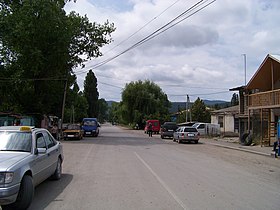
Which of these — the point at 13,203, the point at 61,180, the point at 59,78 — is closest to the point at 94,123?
the point at 59,78

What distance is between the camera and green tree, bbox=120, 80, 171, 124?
73.1m

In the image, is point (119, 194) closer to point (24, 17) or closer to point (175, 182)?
point (175, 182)

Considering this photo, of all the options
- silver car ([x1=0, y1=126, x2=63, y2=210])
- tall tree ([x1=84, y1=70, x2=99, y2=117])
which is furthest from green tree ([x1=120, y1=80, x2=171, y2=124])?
silver car ([x1=0, y1=126, x2=63, y2=210])

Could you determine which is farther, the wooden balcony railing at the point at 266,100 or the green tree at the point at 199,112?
the green tree at the point at 199,112

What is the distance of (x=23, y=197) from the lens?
6.55 metres

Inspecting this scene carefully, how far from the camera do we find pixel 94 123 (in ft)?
130

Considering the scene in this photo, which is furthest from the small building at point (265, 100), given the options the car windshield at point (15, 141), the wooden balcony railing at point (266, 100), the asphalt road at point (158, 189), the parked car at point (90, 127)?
the car windshield at point (15, 141)

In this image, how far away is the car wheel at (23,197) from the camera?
6.50 meters

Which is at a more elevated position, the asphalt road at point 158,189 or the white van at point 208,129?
the white van at point 208,129

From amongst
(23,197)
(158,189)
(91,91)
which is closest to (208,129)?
(158,189)

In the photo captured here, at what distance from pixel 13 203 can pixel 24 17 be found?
27.0m

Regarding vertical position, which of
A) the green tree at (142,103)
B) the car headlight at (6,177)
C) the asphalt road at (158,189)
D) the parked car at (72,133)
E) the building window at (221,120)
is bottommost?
the asphalt road at (158,189)

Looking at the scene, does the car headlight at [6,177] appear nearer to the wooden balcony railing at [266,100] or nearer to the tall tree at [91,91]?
the wooden balcony railing at [266,100]

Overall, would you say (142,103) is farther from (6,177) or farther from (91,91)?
(6,177)
